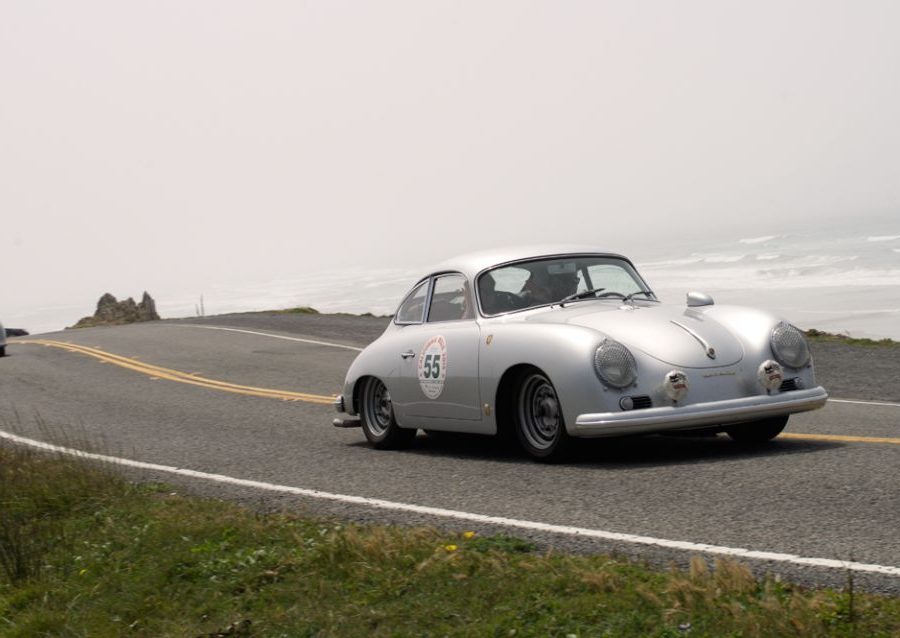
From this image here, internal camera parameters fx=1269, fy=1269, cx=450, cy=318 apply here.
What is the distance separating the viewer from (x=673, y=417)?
26.8 feet

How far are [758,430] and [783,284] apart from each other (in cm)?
5508

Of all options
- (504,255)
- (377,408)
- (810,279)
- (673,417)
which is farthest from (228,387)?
(810,279)

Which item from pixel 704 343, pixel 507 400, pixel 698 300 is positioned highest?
Answer: pixel 698 300

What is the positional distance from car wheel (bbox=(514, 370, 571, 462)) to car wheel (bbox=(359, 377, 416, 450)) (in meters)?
1.64

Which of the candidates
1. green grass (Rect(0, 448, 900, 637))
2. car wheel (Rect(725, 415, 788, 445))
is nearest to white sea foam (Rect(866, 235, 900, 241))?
car wheel (Rect(725, 415, 788, 445))

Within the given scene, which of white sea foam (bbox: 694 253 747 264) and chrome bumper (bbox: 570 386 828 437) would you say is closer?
chrome bumper (bbox: 570 386 828 437)

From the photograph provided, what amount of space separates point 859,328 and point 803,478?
1287 inches

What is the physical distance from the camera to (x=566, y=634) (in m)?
4.70

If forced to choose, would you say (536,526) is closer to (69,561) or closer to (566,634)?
(566,634)

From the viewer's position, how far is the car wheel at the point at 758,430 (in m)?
9.17

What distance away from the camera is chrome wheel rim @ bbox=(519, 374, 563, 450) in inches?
342

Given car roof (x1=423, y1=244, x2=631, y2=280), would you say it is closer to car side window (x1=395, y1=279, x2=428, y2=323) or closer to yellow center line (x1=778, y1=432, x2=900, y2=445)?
car side window (x1=395, y1=279, x2=428, y2=323)

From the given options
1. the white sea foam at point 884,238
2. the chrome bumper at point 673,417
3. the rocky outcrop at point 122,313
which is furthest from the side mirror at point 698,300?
the white sea foam at point 884,238

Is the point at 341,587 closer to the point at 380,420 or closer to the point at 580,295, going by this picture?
the point at 580,295
